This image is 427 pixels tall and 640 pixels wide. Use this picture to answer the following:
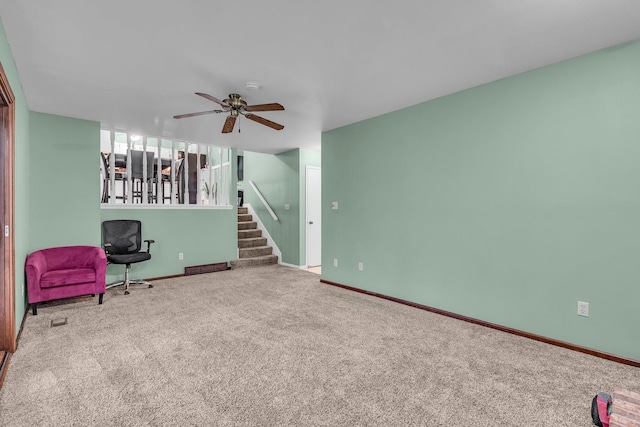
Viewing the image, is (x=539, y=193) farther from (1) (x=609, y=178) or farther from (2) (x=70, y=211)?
(2) (x=70, y=211)

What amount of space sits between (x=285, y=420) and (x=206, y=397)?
53cm

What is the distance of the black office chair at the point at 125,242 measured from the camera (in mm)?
4359

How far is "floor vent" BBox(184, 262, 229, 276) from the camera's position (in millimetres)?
5430

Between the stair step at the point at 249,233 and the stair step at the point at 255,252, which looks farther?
the stair step at the point at 249,233

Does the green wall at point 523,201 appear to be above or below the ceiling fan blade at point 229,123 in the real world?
below

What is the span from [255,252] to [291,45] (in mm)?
4663

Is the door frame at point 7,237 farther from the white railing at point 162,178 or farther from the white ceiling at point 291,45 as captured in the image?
the white railing at point 162,178

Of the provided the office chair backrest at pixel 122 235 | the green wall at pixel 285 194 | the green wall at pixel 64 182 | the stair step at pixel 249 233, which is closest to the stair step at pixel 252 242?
the stair step at pixel 249 233

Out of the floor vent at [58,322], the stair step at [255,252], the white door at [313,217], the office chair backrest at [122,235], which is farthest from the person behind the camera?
the stair step at [255,252]

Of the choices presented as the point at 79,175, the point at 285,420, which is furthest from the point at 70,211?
the point at 285,420

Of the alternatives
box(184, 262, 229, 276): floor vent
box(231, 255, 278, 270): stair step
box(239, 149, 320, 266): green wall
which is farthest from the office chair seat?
box(239, 149, 320, 266): green wall

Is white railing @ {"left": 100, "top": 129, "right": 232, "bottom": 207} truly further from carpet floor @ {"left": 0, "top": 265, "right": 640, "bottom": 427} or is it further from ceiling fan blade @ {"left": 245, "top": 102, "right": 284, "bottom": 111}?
ceiling fan blade @ {"left": 245, "top": 102, "right": 284, "bottom": 111}

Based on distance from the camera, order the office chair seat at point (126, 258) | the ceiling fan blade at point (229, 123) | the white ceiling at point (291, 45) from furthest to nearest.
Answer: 1. the office chair seat at point (126, 258)
2. the ceiling fan blade at point (229, 123)
3. the white ceiling at point (291, 45)

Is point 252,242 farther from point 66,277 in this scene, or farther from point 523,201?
point 523,201
